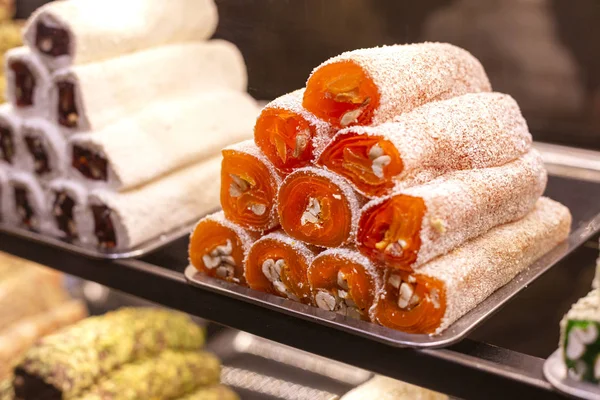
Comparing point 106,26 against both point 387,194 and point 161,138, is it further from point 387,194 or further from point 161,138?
point 387,194

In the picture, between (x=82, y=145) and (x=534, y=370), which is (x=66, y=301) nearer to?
(x=82, y=145)

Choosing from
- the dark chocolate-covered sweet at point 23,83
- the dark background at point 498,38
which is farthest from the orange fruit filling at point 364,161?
the dark chocolate-covered sweet at point 23,83

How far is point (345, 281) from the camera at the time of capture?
1.13 meters

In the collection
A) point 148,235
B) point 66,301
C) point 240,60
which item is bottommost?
point 66,301

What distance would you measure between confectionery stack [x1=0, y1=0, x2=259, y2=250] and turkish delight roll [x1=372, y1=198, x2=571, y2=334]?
25.9 inches

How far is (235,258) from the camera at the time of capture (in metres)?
1.29

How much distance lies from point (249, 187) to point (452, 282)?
0.37 meters

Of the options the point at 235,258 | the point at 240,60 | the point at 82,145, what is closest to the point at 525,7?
the point at 240,60

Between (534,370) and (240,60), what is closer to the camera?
(534,370)

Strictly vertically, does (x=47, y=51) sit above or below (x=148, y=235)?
above

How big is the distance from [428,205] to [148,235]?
0.73 metres

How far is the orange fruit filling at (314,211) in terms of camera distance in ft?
3.63

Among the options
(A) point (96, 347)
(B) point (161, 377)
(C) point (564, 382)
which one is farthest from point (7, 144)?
(C) point (564, 382)

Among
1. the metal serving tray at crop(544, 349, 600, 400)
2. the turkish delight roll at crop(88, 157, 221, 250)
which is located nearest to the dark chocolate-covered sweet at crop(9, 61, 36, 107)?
the turkish delight roll at crop(88, 157, 221, 250)
